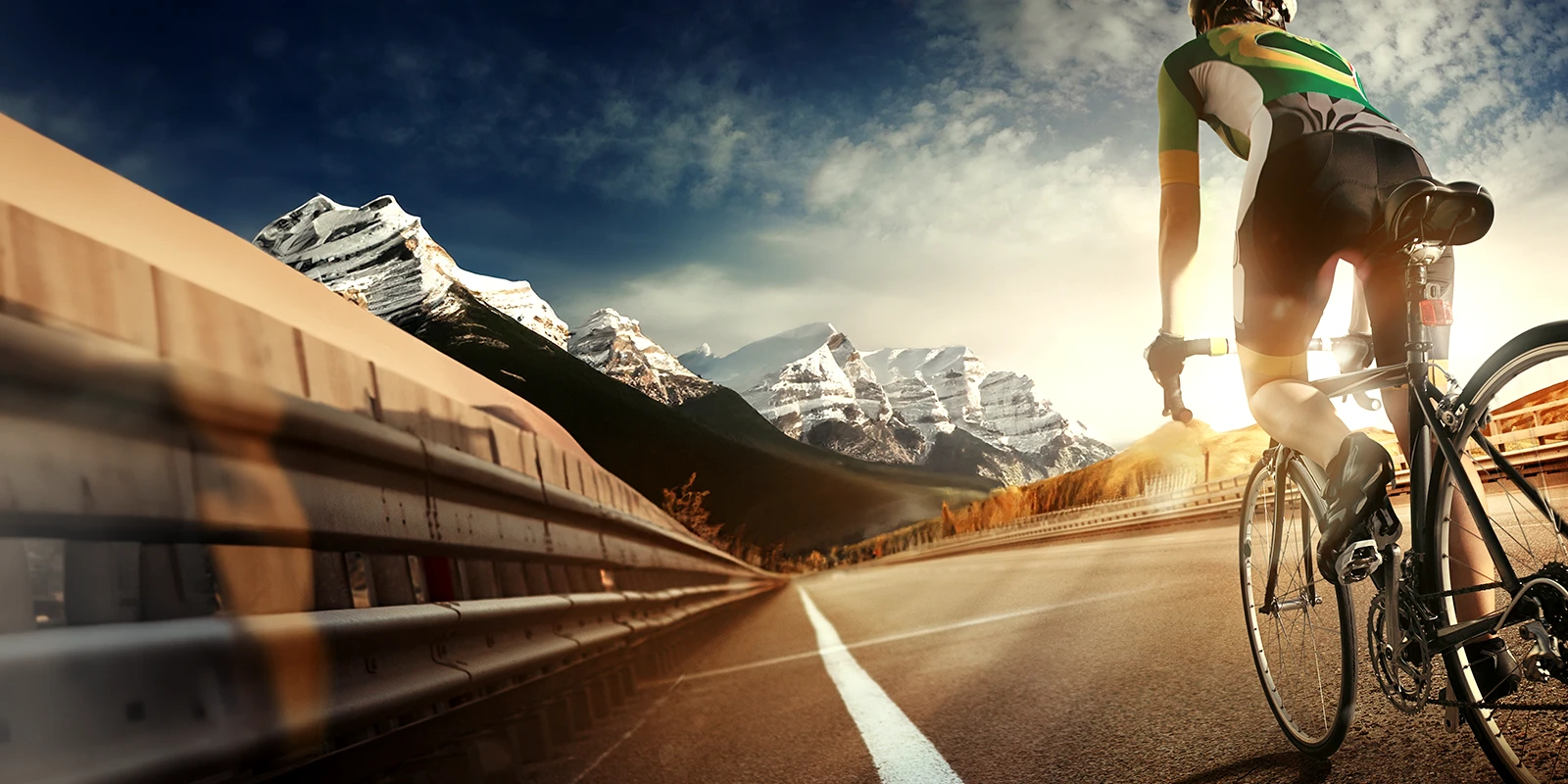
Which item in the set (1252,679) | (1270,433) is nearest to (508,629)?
(1270,433)

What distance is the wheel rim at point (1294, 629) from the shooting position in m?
2.66

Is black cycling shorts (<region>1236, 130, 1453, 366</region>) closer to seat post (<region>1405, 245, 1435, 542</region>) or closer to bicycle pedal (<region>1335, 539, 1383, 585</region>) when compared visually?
seat post (<region>1405, 245, 1435, 542</region>)

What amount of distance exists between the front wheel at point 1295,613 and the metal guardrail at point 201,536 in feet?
7.66

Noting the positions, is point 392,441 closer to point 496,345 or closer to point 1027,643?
point 1027,643

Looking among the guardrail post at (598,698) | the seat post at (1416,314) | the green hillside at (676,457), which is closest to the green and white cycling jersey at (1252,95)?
the seat post at (1416,314)

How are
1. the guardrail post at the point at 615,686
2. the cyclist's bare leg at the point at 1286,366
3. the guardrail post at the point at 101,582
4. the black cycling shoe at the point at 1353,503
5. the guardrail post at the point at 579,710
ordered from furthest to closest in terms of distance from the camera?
the guardrail post at the point at 615,686
the guardrail post at the point at 579,710
the cyclist's bare leg at the point at 1286,366
the black cycling shoe at the point at 1353,503
the guardrail post at the point at 101,582

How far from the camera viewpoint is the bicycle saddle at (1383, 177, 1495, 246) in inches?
83.3

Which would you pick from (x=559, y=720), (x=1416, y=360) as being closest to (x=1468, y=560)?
(x=1416, y=360)

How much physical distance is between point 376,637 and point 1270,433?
253 cm

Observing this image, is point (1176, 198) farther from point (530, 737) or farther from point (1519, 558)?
point (530, 737)

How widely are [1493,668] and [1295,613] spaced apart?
95cm

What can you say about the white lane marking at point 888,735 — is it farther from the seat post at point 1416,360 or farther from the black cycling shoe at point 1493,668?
the seat post at point 1416,360

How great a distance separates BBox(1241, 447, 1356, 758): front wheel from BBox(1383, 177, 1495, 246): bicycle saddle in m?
0.79

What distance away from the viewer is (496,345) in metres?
192
